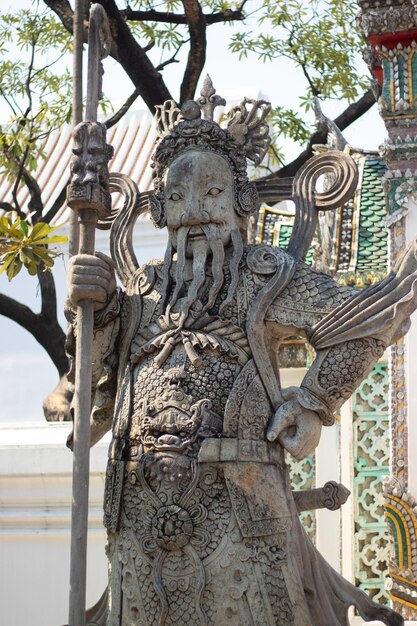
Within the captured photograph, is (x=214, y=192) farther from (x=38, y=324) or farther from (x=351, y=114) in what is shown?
(x=38, y=324)

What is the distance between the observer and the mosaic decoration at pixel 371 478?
333 inches

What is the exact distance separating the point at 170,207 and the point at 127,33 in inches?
193

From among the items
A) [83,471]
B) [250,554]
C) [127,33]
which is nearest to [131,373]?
[83,471]

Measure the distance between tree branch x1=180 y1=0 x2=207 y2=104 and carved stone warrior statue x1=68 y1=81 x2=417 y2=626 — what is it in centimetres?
488

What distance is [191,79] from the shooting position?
1042 centimetres

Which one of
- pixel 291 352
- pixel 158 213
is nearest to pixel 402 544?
pixel 291 352

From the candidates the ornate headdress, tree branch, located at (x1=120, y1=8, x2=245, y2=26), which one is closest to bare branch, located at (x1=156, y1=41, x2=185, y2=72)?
tree branch, located at (x1=120, y1=8, x2=245, y2=26)

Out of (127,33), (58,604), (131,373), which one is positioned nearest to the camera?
(131,373)

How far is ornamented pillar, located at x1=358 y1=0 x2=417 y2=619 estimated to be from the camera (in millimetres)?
7762

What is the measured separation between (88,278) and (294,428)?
956mm

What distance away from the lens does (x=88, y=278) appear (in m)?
5.24

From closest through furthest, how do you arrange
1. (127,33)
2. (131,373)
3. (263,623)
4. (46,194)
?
(263,623), (131,373), (127,33), (46,194)

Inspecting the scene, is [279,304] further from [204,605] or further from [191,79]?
[191,79]

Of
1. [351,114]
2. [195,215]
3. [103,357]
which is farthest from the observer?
[351,114]
